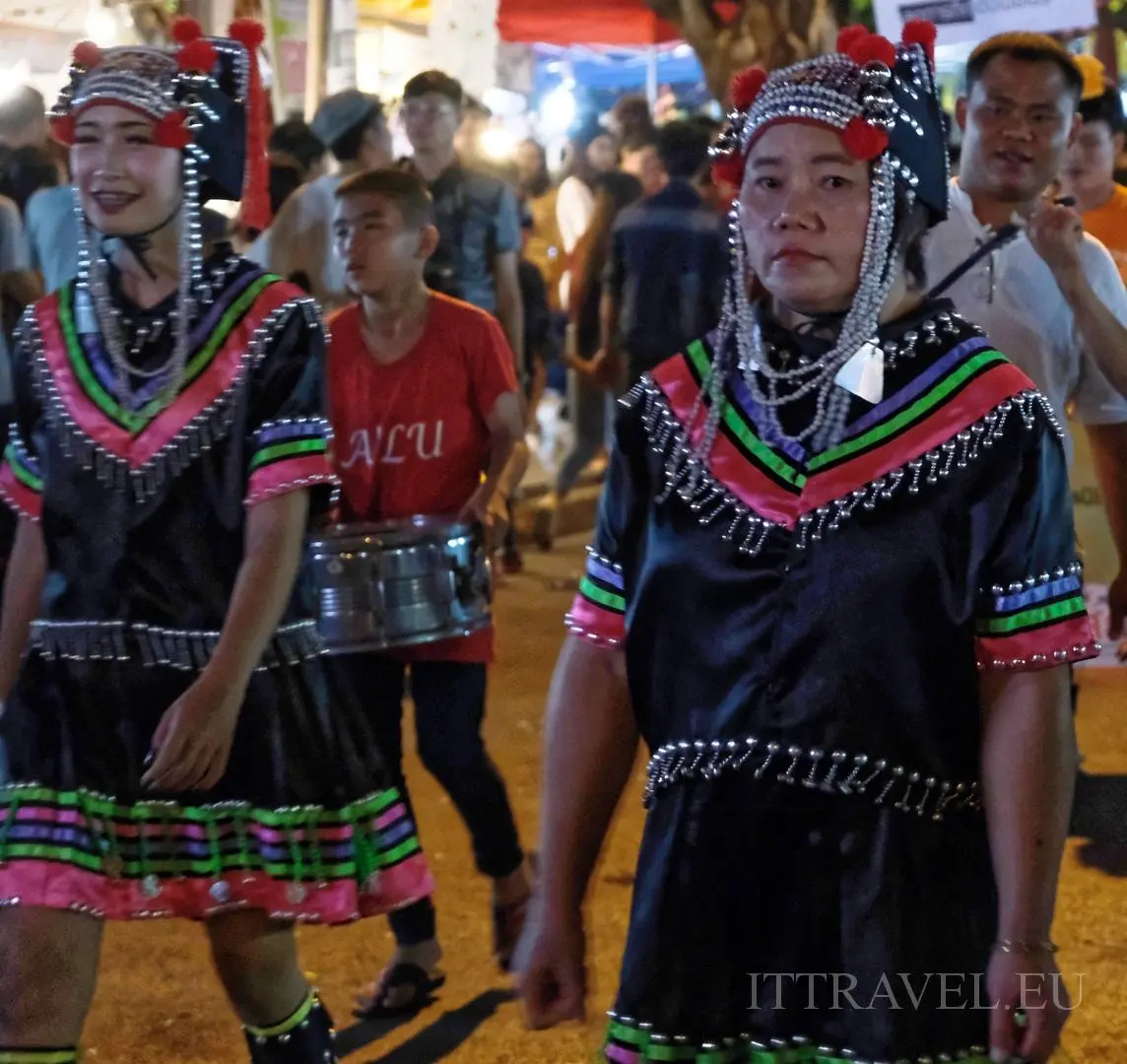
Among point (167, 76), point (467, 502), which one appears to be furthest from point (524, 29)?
point (167, 76)

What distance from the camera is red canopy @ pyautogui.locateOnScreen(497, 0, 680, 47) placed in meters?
16.0

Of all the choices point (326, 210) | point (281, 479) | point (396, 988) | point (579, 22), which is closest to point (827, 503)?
point (281, 479)

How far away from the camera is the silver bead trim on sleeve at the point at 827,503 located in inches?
95.3

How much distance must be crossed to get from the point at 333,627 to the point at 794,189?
2.37 meters

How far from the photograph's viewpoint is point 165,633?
3271 mm

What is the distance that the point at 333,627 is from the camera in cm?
461

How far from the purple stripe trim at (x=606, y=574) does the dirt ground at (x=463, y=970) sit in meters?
1.50

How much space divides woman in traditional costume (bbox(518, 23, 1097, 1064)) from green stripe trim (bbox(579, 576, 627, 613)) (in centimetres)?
6

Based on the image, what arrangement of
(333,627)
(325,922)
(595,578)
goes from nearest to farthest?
(595,578)
(325,922)
(333,627)

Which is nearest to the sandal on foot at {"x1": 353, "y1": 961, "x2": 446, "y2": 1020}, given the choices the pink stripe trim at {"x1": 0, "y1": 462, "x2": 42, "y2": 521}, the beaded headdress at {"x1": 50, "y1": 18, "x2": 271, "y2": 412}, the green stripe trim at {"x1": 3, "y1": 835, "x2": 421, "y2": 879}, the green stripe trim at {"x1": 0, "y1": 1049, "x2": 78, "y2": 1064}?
the green stripe trim at {"x1": 3, "y1": 835, "x2": 421, "y2": 879}

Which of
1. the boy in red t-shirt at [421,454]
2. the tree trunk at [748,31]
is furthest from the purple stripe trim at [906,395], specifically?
the tree trunk at [748,31]

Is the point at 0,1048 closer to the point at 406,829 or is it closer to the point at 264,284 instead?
the point at 406,829

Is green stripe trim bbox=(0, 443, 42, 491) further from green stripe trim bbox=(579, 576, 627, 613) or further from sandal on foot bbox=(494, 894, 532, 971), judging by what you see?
sandal on foot bbox=(494, 894, 532, 971)

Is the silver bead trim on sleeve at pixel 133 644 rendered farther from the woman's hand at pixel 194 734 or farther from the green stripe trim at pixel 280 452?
the green stripe trim at pixel 280 452
